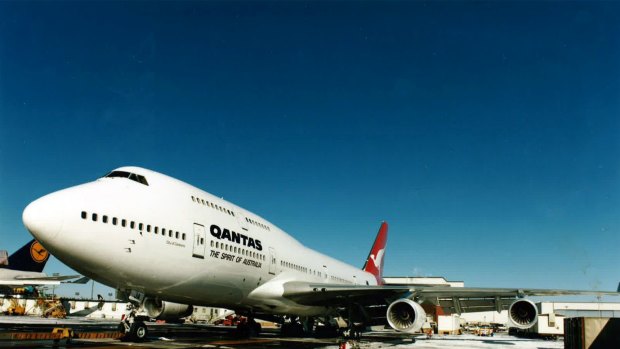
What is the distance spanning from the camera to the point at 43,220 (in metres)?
11.2

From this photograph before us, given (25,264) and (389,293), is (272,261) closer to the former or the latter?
(389,293)

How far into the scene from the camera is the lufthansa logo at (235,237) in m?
15.8

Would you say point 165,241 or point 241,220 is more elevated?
point 241,220

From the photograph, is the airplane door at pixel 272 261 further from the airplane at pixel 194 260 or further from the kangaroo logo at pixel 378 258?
the kangaroo logo at pixel 378 258

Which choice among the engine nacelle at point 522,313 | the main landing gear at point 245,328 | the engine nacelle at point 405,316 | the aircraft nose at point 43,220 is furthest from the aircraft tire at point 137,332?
the engine nacelle at point 522,313

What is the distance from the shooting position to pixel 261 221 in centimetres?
2036

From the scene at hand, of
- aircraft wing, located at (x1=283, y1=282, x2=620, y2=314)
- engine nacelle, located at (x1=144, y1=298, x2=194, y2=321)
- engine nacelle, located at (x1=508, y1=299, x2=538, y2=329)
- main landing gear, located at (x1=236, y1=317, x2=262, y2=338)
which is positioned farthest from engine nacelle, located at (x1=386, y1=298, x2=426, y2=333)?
engine nacelle, located at (x1=144, y1=298, x2=194, y2=321)

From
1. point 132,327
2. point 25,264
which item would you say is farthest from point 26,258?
point 132,327

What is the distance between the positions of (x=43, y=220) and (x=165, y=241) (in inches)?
135

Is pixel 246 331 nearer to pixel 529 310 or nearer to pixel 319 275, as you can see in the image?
pixel 319 275

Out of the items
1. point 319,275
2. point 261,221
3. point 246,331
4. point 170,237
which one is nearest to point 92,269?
point 170,237

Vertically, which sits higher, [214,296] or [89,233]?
[89,233]

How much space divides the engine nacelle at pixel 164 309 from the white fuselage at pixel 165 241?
54 centimetres

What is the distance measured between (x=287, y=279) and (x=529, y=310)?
10455mm
